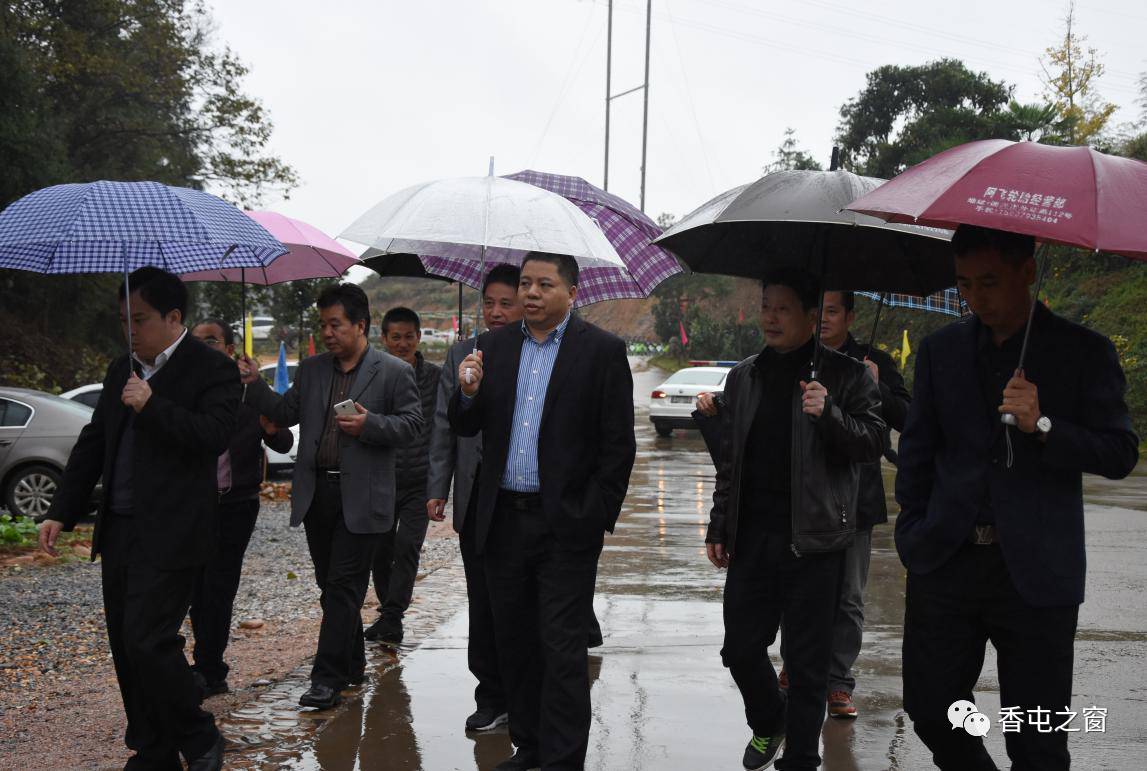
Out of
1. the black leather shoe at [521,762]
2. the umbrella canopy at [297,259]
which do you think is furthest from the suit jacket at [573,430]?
the umbrella canopy at [297,259]

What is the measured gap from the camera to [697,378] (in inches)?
1031

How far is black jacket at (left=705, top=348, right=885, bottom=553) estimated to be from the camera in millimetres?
4516

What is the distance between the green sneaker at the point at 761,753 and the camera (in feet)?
15.9

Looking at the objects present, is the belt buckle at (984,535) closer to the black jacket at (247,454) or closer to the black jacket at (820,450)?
the black jacket at (820,450)

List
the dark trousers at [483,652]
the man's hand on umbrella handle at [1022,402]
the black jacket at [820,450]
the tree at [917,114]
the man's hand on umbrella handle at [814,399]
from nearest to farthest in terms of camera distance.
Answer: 1. the man's hand on umbrella handle at [1022,402]
2. the man's hand on umbrella handle at [814,399]
3. the black jacket at [820,450]
4. the dark trousers at [483,652]
5. the tree at [917,114]

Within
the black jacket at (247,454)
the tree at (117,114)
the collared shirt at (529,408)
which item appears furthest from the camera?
the tree at (117,114)

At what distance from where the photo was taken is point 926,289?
215 inches

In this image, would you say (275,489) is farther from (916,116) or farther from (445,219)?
(916,116)

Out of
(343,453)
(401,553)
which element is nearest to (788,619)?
(343,453)

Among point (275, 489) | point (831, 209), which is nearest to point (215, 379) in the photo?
point (831, 209)

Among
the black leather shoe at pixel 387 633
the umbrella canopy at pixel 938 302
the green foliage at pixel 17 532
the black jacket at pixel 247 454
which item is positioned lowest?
the green foliage at pixel 17 532

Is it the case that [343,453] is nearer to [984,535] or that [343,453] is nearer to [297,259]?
[297,259]

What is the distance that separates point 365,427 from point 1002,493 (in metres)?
3.21

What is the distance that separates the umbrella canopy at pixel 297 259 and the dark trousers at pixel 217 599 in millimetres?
1421
